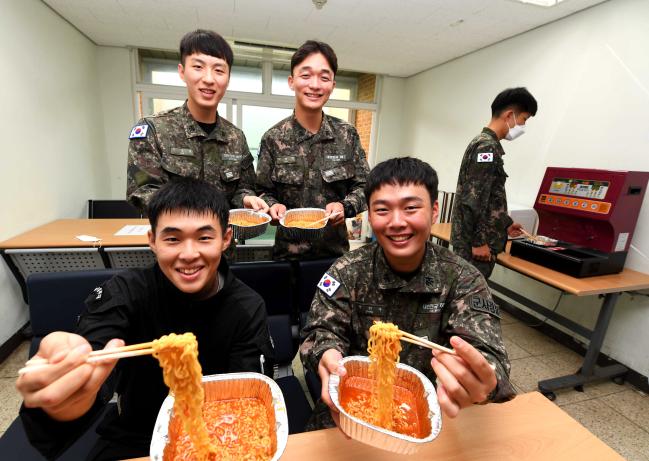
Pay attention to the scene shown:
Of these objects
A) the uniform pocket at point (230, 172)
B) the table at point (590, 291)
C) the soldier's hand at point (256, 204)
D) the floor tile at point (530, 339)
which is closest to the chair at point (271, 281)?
the soldier's hand at point (256, 204)

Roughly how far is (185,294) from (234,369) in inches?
12.2

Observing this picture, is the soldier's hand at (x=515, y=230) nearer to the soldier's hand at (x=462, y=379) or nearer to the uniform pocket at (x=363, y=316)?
the uniform pocket at (x=363, y=316)

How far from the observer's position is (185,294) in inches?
46.5

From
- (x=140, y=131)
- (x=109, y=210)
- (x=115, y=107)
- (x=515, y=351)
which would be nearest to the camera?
(x=140, y=131)

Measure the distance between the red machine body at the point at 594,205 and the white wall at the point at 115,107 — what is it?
5.43 meters

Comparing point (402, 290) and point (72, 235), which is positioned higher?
point (402, 290)

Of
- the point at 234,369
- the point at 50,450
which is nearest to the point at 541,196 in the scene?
the point at 234,369

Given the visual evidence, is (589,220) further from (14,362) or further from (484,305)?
(14,362)

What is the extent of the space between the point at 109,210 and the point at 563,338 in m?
5.25

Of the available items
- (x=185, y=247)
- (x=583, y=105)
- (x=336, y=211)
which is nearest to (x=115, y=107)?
(x=336, y=211)

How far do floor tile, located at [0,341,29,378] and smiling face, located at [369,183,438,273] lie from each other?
9.86 ft

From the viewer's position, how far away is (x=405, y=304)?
4.30ft

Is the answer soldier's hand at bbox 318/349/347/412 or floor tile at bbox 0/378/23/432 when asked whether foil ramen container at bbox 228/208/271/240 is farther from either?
floor tile at bbox 0/378/23/432

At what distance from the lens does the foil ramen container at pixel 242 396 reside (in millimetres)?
673
